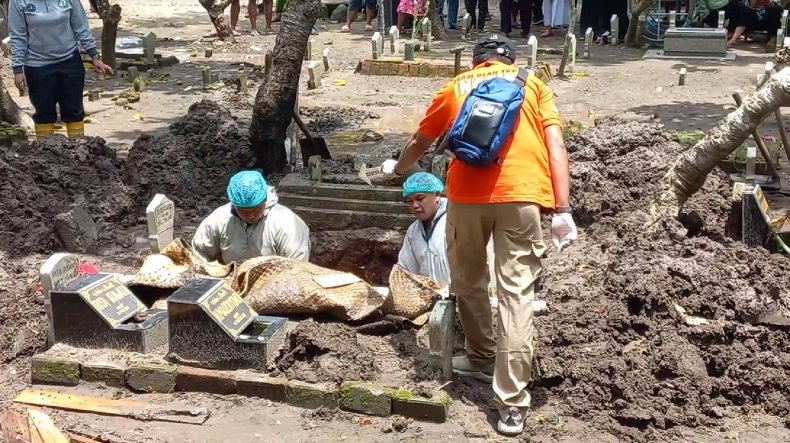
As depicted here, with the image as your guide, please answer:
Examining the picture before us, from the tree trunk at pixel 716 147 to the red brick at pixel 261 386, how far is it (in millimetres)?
2965

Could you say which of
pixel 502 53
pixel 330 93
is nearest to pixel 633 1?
pixel 330 93

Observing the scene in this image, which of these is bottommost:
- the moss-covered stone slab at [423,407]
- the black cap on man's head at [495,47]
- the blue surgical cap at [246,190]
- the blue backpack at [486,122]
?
the moss-covered stone slab at [423,407]

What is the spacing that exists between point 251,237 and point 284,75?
8.89 ft

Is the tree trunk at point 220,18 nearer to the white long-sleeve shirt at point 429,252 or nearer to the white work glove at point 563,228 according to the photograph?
the white long-sleeve shirt at point 429,252

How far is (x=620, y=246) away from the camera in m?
6.46

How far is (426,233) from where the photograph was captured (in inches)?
228

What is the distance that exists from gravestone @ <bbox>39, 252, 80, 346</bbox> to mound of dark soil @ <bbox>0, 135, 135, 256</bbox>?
1.76 meters

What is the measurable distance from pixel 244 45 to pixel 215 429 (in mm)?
14618

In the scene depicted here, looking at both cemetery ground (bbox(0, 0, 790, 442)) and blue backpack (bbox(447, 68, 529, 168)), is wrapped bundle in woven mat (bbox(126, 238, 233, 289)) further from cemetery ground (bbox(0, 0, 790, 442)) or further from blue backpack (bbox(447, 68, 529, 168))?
blue backpack (bbox(447, 68, 529, 168))

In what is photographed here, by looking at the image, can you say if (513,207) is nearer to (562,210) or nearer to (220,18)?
(562,210)

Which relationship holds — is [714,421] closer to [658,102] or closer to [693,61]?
[658,102]

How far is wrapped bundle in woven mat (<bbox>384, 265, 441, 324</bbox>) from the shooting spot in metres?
5.41

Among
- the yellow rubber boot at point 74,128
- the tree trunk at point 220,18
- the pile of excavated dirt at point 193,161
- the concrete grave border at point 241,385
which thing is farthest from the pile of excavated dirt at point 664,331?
the tree trunk at point 220,18

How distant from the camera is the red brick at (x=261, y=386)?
15.8ft
